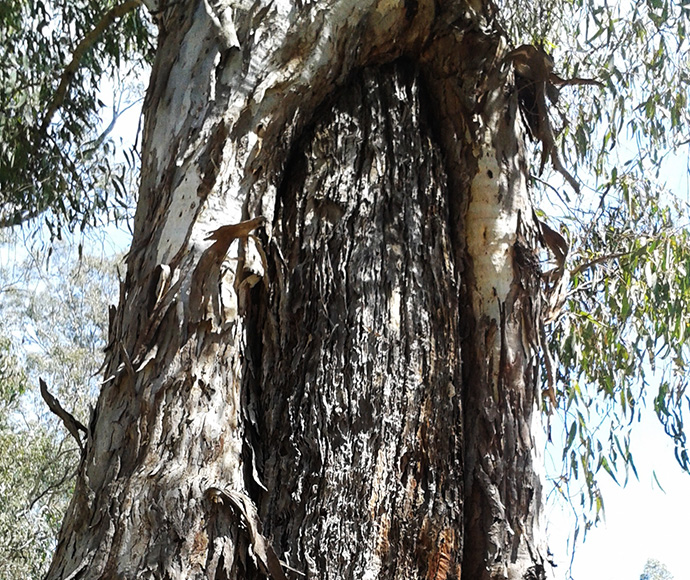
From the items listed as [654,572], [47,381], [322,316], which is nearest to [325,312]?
[322,316]

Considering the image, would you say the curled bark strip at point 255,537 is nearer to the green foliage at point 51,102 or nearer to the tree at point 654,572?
the green foliage at point 51,102

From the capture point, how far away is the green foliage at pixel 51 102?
4.41 metres

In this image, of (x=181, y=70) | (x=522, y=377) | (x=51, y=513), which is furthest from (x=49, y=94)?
(x=51, y=513)

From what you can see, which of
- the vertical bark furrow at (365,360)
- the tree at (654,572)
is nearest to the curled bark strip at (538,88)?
the vertical bark furrow at (365,360)

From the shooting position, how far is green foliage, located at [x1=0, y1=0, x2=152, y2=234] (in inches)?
174

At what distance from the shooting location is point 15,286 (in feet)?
33.3

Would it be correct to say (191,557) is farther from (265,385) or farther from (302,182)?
(302,182)

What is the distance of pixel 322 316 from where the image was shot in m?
1.88

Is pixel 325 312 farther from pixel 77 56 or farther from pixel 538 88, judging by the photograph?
pixel 77 56

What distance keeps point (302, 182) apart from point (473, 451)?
72cm

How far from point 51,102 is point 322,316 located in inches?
115

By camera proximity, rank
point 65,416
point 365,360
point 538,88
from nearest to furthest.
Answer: point 65,416 → point 365,360 → point 538,88

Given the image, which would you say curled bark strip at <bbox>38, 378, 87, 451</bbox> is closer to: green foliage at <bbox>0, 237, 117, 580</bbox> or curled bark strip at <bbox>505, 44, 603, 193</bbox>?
curled bark strip at <bbox>505, 44, 603, 193</bbox>

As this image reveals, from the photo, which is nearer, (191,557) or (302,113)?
(191,557)
